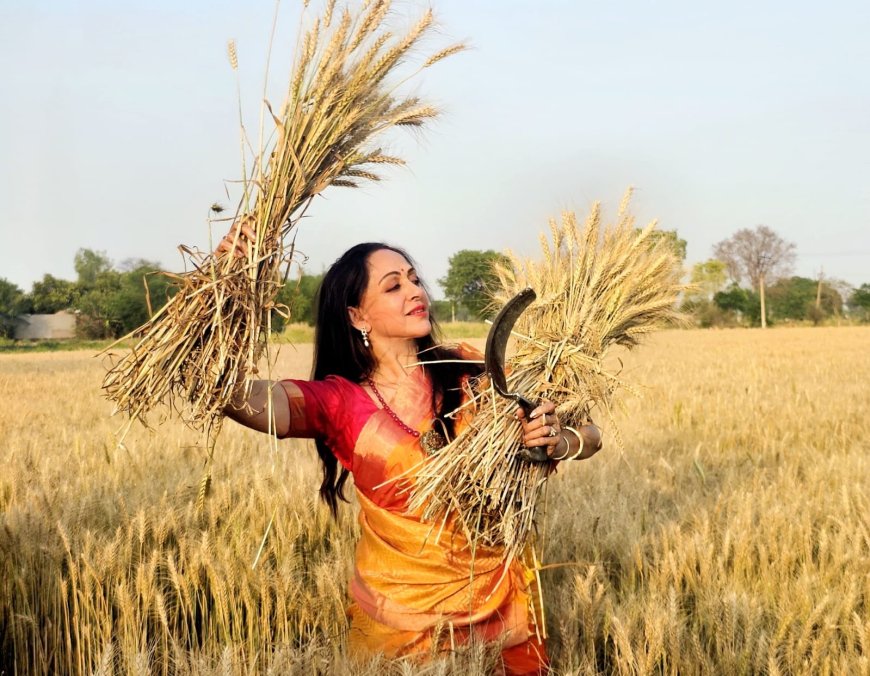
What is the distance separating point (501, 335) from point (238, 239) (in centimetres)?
63

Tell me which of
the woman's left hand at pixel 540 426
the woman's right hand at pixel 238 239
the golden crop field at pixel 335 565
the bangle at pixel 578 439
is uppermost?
the woman's right hand at pixel 238 239

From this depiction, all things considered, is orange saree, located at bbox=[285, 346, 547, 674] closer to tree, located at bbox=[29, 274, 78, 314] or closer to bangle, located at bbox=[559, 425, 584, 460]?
bangle, located at bbox=[559, 425, 584, 460]

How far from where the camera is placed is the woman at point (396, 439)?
6.42 feet

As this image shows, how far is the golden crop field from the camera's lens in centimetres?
195

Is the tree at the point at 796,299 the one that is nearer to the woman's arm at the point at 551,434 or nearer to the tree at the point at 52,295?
the tree at the point at 52,295

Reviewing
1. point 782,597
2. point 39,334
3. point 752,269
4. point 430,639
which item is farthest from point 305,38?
point 752,269

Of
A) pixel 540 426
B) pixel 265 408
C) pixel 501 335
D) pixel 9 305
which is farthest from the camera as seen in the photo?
pixel 9 305

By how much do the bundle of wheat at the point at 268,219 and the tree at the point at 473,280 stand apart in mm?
663

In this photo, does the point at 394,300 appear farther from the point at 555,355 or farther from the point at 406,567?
the point at 406,567

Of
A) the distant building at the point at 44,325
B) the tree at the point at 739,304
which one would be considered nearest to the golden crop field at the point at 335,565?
the distant building at the point at 44,325

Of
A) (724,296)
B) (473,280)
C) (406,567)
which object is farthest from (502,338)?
(724,296)

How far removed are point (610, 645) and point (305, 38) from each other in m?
1.87

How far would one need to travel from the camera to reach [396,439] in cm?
204

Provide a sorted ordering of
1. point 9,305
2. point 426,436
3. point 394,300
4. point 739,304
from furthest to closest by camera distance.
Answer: point 739,304
point 9,305
point 394,300
point 426,436
